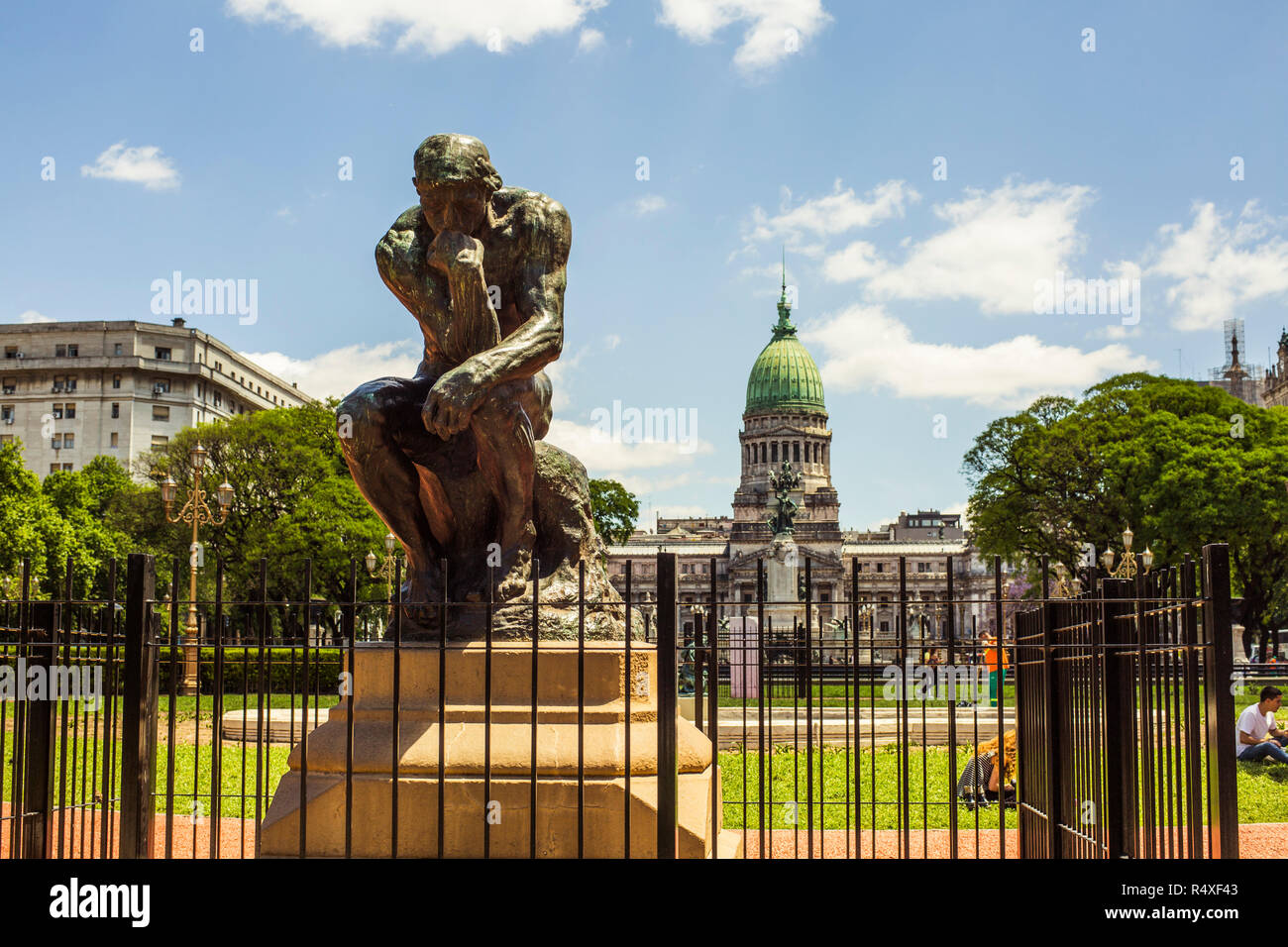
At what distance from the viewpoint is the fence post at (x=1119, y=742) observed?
5.46 meters

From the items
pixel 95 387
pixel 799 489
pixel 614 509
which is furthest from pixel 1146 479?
pixel 799 489

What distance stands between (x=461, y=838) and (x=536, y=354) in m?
2.37

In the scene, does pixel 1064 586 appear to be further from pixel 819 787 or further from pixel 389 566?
pixel 389 566

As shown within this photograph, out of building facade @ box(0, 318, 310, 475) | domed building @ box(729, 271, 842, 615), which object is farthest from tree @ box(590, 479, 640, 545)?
domed building @ box(729, 271, 842, 615)

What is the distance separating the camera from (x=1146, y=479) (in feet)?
140

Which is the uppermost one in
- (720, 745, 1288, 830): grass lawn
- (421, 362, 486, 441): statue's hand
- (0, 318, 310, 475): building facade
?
(0, 318, 310, 475): building facade

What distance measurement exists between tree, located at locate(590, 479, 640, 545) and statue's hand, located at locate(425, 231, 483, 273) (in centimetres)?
5181

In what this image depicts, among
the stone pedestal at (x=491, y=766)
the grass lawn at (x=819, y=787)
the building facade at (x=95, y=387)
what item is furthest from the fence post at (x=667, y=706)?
the building facade at (x=95, y=387)

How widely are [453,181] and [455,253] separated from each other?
1.17 ft

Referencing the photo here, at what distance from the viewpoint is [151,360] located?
242ft

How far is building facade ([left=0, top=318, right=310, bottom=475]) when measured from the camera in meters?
73.6

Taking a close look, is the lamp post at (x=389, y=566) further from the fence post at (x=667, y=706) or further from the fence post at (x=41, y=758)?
the fence post at (x=41, y=758)

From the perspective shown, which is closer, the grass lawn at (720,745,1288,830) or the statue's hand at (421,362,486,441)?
the statue's hand at (421,362,486,441)

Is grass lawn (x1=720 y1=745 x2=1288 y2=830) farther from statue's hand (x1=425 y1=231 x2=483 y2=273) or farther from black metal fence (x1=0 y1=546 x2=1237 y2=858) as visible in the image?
statue's hand (x1=425 y1=231 x2=483 y2=273)
